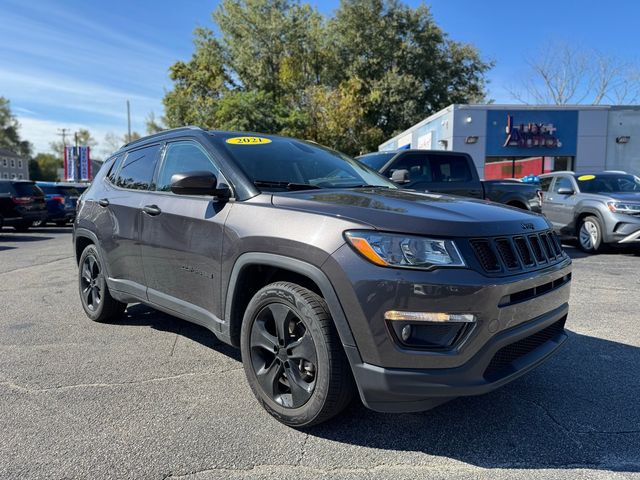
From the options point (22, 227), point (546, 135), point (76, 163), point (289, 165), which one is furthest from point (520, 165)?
point (76, 163)

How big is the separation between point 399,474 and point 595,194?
9169 mm

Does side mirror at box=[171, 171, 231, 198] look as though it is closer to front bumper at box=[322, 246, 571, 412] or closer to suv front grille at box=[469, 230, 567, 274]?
front bumper at box=[322, 246, 571, 412]

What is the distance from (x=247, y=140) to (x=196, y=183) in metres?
0.84

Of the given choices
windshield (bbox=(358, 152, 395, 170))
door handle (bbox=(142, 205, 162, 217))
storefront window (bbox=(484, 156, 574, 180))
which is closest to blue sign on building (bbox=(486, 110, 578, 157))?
storefront window (bbox=(484, 156, 574, 180))

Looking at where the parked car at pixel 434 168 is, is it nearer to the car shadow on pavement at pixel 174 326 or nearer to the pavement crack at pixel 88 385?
the car shadow on pavement at pixel 174 326

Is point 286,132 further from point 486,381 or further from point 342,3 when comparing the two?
point 486,381

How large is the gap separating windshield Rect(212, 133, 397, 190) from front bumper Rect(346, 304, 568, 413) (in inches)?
55.4

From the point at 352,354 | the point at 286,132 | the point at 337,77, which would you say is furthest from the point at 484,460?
the point at 337,77

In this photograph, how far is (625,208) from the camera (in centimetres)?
892

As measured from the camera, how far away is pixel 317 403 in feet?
8.22

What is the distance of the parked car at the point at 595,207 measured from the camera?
350 inches

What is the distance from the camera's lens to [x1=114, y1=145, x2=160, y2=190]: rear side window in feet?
13.4

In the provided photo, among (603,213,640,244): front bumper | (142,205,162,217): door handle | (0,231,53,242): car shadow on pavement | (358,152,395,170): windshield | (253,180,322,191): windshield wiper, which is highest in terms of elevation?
(358,152,395,170): windshield

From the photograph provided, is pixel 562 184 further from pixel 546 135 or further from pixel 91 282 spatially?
pixel 546 135
